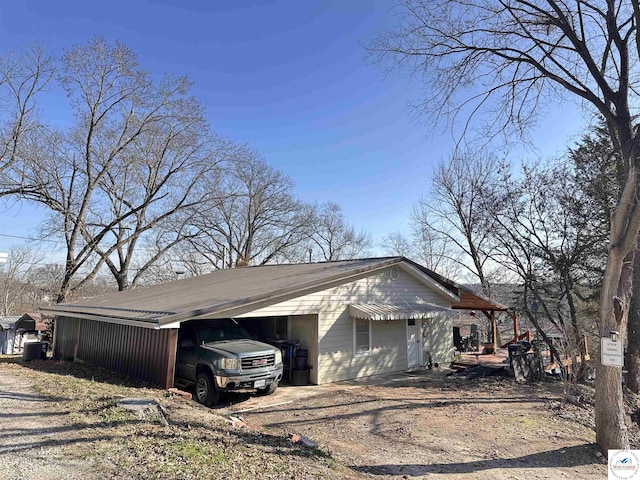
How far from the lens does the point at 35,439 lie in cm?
534

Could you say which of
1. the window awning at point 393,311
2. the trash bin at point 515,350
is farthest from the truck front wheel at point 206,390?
the trash bin at point 515,350

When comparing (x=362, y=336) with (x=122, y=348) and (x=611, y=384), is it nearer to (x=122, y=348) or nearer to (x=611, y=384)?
(x=122, y=348)

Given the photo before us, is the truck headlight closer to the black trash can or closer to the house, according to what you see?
the house

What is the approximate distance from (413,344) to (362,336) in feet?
8.56

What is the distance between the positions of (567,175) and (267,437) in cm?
1502

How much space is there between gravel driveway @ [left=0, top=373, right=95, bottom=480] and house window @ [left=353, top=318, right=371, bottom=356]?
811 centimetres

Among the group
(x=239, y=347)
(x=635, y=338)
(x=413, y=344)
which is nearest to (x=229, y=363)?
(x=239, y=347)

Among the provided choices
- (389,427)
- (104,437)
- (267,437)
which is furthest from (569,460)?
(104,437)

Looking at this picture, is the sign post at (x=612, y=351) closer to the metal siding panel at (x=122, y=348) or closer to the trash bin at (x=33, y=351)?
the metal siding panel at (x=122, y=348)

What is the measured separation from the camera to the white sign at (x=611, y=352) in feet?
20.8

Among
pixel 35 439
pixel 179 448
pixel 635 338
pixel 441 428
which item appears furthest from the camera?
pixel 635 338

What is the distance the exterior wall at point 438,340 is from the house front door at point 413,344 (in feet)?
1.15

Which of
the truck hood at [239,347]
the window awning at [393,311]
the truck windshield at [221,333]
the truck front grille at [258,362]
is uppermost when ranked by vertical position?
the window awning at [393,311]

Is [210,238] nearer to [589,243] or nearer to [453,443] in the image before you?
[589,243]
